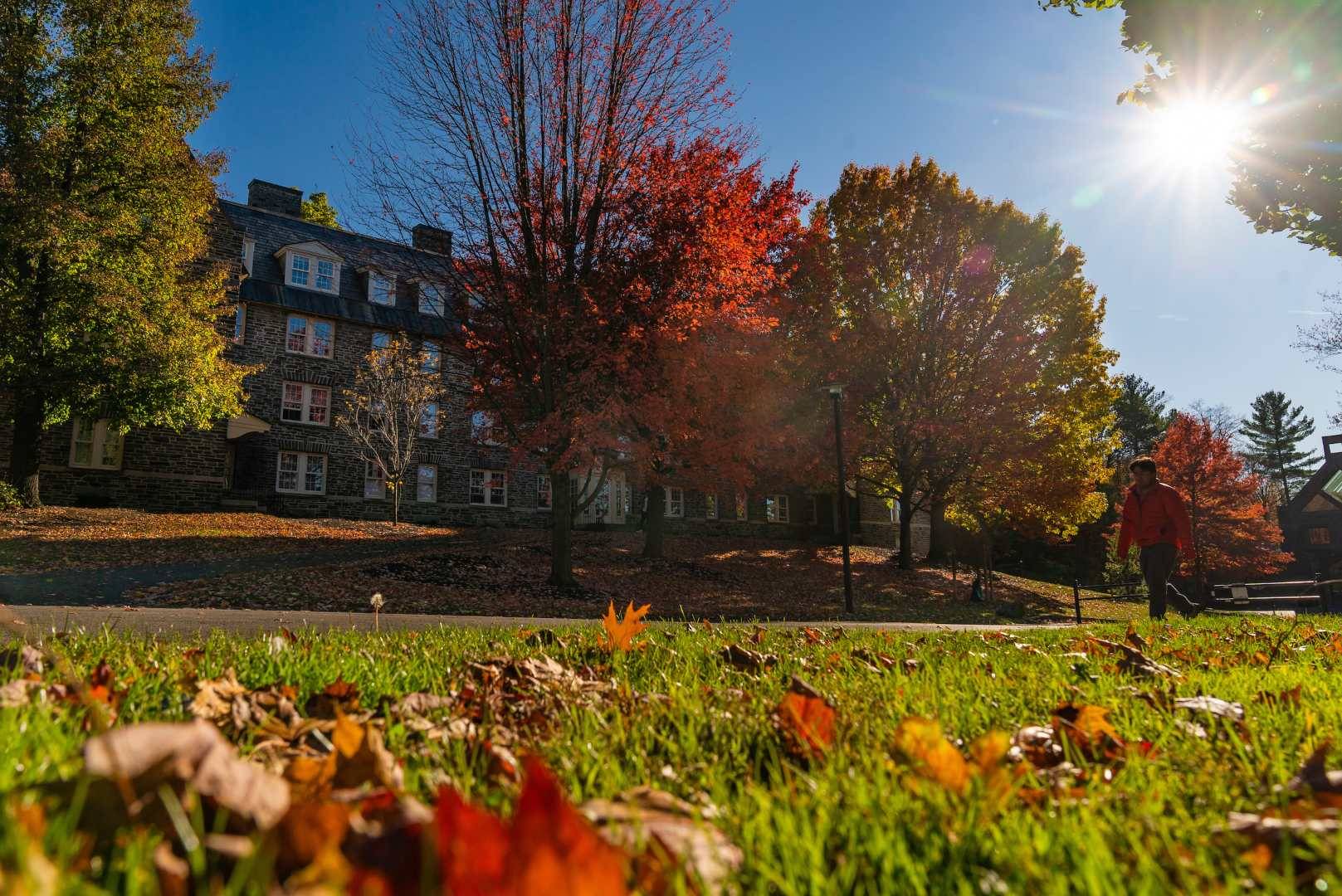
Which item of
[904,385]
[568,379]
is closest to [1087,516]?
[904,385]

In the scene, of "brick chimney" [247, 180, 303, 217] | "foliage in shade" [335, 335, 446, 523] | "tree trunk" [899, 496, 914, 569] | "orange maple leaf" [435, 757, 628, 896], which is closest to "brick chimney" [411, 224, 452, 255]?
"foliage in shade" [335, 335, 446, 523]

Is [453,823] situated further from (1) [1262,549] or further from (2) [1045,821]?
(1) [1262,549]

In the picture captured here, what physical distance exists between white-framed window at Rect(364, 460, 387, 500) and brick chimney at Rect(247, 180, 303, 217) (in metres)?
11.9

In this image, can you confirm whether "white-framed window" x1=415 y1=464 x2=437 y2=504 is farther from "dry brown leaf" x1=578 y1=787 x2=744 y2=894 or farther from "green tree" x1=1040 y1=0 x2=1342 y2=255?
"dry brown leaf" x1=578 y1=787 x2=744 y2=894

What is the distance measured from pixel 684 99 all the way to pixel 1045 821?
42.0ft

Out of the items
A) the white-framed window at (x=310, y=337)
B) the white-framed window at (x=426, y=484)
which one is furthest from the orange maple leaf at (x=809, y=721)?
the white-framed window at (x=310, y=337)

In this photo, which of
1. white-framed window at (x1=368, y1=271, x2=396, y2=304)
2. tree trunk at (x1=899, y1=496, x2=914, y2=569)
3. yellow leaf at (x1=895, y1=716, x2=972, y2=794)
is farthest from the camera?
white-framed window at (x1=368, y1=271, x2=396, y2=304)

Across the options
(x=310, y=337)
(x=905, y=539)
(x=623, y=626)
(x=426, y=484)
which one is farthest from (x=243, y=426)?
(x=623, y=626)

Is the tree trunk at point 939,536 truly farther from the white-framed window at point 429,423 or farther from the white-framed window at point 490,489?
the white-framed window at point 429,423

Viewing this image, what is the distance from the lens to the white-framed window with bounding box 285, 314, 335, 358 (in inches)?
1094

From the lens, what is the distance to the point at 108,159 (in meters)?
18.0

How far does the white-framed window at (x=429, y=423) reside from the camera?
29266 millimetres

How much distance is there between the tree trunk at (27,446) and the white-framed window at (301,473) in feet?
26.1

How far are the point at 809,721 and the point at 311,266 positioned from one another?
3159 centimetres
